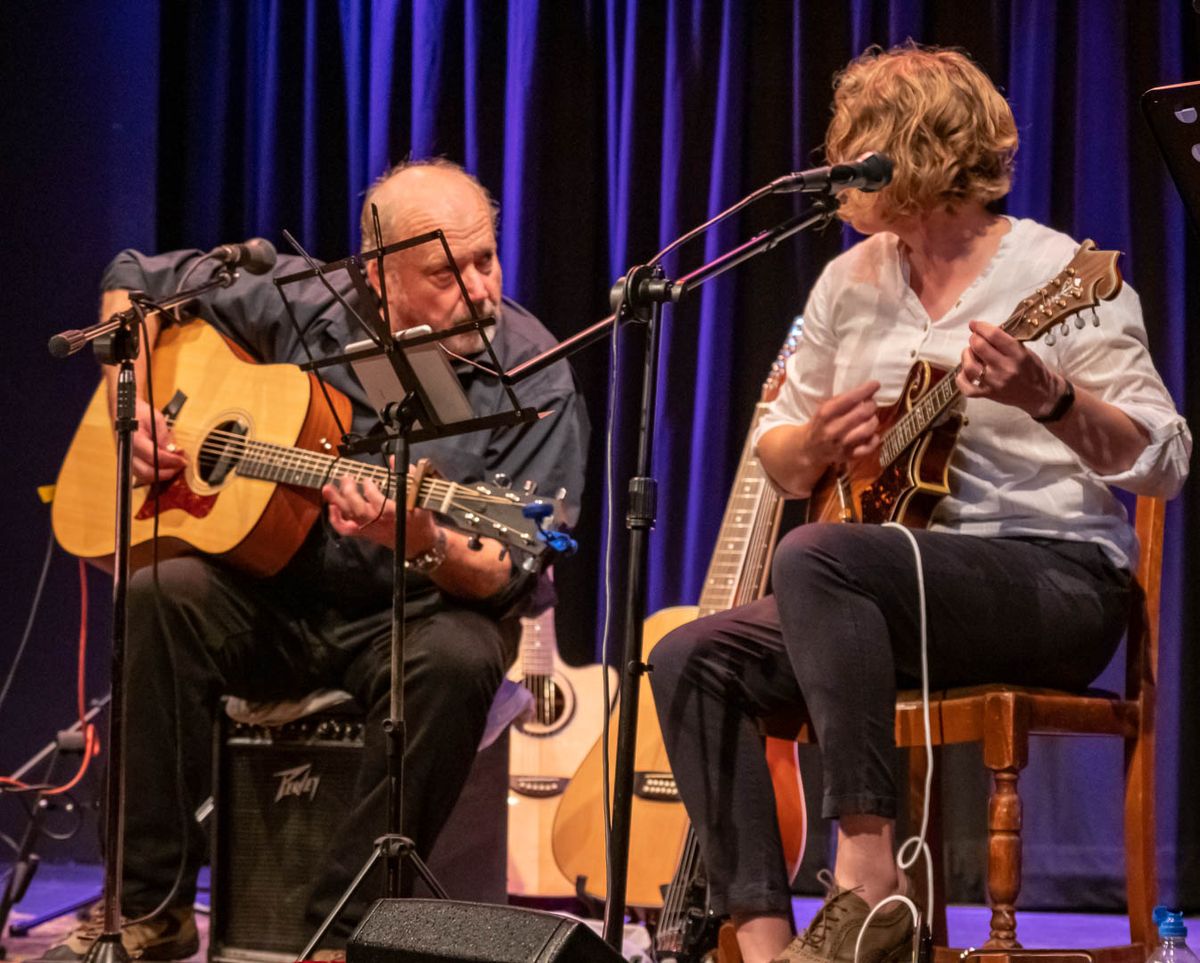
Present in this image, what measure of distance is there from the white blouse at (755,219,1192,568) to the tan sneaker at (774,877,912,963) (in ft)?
2.11

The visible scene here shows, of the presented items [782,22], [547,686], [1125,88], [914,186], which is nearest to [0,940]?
[547,686]

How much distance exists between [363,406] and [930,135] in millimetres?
1286

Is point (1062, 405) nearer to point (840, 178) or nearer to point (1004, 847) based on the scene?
point (840, 178)

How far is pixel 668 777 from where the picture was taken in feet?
10.2

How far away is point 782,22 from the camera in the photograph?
12.5 feet

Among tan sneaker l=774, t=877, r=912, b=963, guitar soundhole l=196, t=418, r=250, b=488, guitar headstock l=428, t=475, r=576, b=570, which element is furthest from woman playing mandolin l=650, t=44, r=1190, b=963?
guitar soundhole l=196, t=418, r=250, b=488

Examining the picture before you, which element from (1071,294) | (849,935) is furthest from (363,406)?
(849,935)

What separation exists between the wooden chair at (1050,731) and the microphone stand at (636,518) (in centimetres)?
54

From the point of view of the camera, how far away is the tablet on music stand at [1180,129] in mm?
1680

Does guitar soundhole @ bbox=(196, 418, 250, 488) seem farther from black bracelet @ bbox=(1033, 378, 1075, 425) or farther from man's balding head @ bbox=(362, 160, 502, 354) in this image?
black bracelet @ bbox=(1033, 378, 1075, 425)

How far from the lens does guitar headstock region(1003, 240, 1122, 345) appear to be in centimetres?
206

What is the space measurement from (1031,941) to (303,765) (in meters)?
1.55

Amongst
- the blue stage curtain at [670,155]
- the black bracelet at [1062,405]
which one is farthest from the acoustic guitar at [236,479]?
the blue stage curtain at [670,155]

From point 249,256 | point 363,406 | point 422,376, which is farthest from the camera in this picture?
point 363,406
